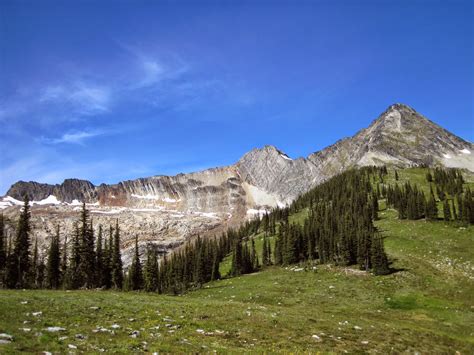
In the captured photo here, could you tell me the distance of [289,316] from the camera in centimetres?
3091

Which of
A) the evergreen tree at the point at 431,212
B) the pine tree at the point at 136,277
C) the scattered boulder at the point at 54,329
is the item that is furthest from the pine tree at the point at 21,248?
the evergreen tree at the point at 431,212

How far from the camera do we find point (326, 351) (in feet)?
68.9

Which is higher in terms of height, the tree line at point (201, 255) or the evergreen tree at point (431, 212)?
the evergreen tree at point (431, 212)

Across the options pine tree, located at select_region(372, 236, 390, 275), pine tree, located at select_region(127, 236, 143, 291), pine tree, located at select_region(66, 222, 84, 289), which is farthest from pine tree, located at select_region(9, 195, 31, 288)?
pine tree, located at select_region(372, 236, 390, 275)

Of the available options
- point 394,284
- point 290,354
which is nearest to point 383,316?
point 394,284

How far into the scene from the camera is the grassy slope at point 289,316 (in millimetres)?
18469

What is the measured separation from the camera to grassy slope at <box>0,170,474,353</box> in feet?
60.6

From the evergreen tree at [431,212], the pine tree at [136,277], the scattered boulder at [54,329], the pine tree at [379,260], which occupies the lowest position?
the pine tree at [136,277]

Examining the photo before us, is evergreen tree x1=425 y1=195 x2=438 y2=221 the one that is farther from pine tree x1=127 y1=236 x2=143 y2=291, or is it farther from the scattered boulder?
the scattered boulder

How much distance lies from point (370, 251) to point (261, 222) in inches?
4906

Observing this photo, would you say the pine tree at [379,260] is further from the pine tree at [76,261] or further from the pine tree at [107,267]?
the pine tree at [107,267]

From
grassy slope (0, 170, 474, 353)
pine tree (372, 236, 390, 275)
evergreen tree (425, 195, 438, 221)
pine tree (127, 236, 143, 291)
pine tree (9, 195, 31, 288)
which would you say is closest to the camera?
grassy slope (0, 170, 474, 353)

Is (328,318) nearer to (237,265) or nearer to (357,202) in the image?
(237,265)

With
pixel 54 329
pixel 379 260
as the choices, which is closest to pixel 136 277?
pixel 379 260
